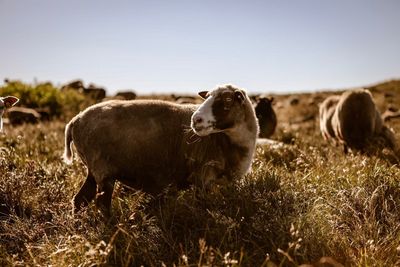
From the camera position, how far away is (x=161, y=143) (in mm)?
5199

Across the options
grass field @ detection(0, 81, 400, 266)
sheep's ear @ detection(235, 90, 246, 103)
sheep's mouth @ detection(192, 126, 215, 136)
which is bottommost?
grass field @ detection(0, 81, 400, 266)

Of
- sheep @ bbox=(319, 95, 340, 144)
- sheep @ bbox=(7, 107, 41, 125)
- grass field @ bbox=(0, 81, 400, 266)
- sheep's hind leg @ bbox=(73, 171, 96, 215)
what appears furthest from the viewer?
sheep @ bbox=(7, 107, 41, 125)

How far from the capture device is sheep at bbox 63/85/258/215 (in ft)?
16.3

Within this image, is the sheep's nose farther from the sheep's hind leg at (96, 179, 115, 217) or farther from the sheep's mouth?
the sheep's hind leg at (96, 179, 115, 217)

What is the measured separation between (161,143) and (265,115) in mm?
7158

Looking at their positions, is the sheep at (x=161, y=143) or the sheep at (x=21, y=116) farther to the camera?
the sheep at (x=21, y=116)

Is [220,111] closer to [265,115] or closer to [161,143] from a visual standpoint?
[161,143]

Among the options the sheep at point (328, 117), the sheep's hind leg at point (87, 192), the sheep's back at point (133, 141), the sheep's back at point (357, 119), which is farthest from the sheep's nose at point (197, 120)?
the sheep at point (328, 117)

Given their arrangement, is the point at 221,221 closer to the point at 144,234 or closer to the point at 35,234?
the point at 144,234

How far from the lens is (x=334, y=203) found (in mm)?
4656

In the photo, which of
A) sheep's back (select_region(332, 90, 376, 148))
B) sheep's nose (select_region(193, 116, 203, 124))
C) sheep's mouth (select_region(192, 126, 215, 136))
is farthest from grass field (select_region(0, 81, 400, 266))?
sheep's back (select_region(332, 90, 376, 148))

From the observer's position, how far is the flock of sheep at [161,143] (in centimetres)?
498

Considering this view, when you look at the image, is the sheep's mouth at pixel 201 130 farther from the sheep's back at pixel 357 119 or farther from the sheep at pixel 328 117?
the sheep at pixel 328 117

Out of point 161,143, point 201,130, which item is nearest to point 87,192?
point 161,143
